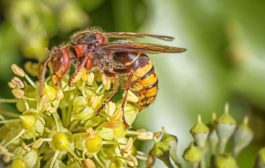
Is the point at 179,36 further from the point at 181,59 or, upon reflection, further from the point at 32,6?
the point at 32,6

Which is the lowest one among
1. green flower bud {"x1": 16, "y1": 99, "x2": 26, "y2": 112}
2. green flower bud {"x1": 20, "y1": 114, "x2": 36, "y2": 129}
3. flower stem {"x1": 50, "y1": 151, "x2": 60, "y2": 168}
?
flower stem {"x1": 50, "y1": 151, "x2": 60, "y2": 168}

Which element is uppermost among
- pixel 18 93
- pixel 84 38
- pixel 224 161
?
pixel 84 38

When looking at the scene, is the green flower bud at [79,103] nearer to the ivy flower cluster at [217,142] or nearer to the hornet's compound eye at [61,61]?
the hornet's compound eye at [61,61]

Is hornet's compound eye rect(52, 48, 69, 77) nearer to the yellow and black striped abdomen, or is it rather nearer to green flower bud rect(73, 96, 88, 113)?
green flower bud rect(73, 96, 88, 113)

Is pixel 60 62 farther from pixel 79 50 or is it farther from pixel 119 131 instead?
pixel 119 131

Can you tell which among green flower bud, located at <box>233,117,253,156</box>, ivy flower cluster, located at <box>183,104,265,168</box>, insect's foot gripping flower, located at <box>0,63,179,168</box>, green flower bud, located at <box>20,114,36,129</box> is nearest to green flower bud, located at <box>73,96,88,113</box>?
insect's foot gripping flower, located at <box>0,63,179,168</box>

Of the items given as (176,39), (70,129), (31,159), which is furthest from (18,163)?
(176,39)
